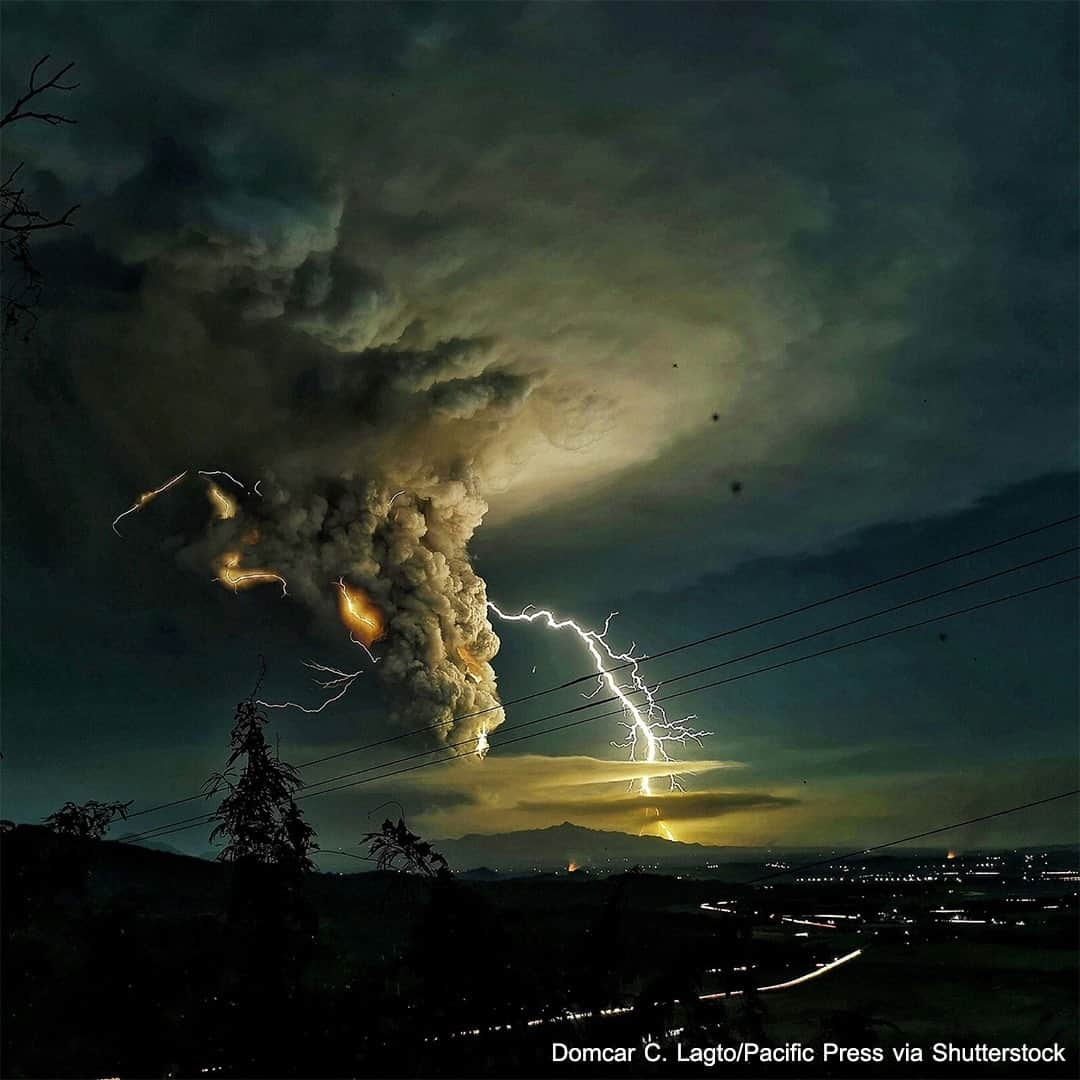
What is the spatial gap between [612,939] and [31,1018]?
9941mm

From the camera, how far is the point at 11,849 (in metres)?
13.6

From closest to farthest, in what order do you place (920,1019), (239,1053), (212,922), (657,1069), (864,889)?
1. (657,1069)
2. (239,1053)
3. (212,922)
4. (920,1019)
5. (864,889)

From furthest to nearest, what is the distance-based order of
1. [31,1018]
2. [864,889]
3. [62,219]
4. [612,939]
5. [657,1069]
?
[864,889], [31,1018], [612,939], [657,1069], [62,219]

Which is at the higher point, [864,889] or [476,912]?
[476,912]

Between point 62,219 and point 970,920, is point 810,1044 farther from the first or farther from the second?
point 970,920

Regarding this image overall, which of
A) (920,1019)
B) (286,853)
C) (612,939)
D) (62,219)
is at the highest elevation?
(62,219)

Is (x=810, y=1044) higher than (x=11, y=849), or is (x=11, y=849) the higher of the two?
(x=11, y=849)

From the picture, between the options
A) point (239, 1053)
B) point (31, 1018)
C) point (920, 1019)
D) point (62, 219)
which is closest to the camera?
point (62, 219)

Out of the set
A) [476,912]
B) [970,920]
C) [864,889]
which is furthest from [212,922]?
[864,889]

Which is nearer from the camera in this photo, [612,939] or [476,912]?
[612,939]

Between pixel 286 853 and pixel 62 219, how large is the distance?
11198 mm

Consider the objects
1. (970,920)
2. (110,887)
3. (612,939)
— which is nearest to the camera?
(612,939)

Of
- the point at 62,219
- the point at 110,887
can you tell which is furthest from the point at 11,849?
the point at 110,887

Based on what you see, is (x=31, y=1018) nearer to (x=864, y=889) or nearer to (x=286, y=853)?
(x=286, y=853)
